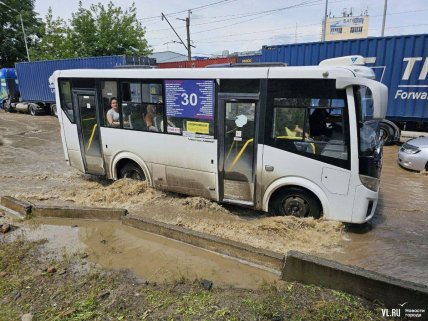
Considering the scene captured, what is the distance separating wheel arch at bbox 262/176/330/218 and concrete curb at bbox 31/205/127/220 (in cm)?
293

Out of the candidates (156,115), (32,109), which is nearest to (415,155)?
(156,115)

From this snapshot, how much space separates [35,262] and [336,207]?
4610 mm

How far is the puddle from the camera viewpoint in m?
4.19

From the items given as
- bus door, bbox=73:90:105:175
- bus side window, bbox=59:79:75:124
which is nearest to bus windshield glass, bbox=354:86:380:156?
bus door, bbox=73:90:105:175

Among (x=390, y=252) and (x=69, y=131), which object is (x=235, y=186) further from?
(x=69, y=131)

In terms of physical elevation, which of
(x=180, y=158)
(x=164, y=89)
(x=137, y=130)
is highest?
(x=164, y=89)

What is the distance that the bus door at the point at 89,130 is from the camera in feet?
23.8

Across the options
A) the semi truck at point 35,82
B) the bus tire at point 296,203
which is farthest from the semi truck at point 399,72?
the semi truck at point 35,82

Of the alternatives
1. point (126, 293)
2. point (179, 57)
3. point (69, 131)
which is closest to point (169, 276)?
point (126, 293)

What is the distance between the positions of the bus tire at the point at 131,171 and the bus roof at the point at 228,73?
1.96 m

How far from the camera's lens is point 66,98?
24.9 feet

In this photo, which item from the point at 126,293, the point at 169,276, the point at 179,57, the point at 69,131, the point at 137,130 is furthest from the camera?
the point at 179,57

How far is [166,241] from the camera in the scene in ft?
16.9

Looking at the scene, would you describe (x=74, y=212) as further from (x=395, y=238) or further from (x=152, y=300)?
(x=395, y=238)
